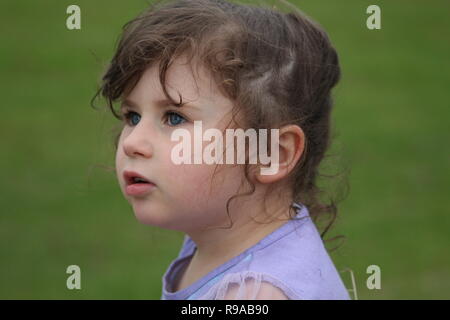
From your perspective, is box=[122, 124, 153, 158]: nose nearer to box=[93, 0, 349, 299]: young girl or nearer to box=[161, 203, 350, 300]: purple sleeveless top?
box=[93, 0, 349, 299]: young girl

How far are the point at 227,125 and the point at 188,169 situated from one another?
141 millimetres

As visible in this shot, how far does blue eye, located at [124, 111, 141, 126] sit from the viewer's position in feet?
6.49

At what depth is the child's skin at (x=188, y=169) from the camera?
1862mm

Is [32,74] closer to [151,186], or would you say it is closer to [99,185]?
[99,185]

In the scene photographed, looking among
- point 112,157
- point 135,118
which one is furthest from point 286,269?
point 112,157

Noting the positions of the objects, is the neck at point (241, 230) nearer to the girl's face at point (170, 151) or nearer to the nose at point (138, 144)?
the girl's face at point (170, 151)

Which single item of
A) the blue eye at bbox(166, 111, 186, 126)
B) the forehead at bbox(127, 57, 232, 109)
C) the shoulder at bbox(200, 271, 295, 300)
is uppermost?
the forehead at bbox(127, 57, 232, 109)

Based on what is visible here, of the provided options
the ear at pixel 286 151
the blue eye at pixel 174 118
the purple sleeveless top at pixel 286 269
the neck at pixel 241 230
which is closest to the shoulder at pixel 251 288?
the purple sleeveless top at pixel 286 269

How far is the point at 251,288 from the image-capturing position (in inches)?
71.2

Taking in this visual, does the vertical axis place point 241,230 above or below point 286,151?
below

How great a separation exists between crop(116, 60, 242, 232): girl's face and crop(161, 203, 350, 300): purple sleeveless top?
0.16 m

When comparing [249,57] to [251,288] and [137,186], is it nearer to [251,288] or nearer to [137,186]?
[137,186]

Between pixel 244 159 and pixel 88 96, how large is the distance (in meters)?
4.12

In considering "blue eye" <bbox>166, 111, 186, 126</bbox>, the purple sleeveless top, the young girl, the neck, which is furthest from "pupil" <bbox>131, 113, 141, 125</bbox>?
the purple sleeveless top
